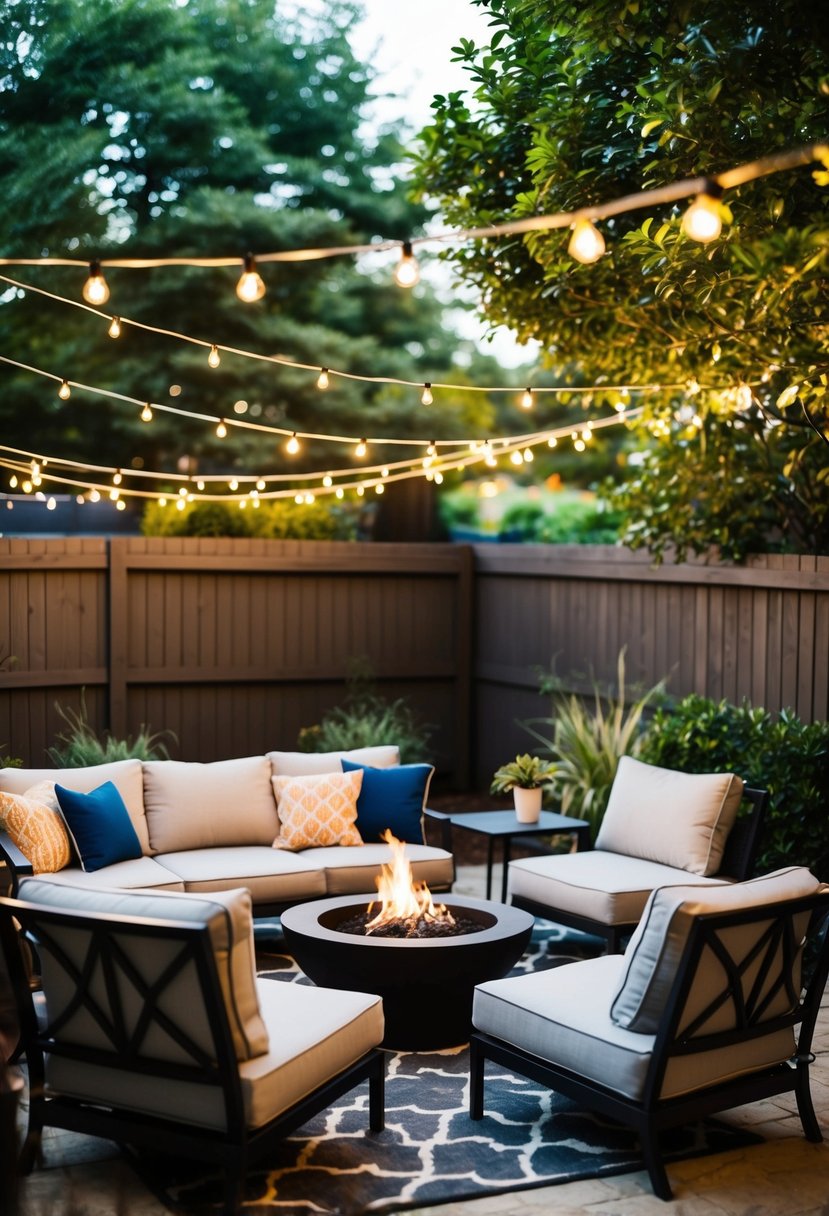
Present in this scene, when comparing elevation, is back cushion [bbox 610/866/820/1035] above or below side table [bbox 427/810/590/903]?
above

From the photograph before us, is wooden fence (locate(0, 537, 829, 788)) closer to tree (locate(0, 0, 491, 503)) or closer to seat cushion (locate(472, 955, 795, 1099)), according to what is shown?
seat cushion (locate(472, 955, 795, 1099))

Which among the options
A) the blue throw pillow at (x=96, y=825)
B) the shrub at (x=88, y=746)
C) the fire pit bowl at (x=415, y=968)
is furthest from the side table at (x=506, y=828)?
the shrub at (x=88, y=746)

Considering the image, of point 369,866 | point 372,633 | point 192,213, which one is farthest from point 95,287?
point 192,213

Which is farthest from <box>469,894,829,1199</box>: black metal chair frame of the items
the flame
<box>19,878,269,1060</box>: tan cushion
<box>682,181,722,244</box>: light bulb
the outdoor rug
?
<box>682,181,722,244</box>: light bulb

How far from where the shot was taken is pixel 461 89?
612 centimetres

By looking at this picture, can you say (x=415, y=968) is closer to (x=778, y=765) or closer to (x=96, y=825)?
(x=96, y=825)

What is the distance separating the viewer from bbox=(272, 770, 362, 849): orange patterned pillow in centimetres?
597

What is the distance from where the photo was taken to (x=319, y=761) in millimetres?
6312

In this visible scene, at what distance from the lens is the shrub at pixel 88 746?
6797mm

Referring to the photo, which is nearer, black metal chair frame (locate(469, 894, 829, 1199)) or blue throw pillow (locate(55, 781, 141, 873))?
black metal chair frame (locate(469, 894, 829, 1199))

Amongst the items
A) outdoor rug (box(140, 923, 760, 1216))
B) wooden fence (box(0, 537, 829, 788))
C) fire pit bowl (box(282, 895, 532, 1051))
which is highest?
wooden fence (box(0, 537, 829, 788))

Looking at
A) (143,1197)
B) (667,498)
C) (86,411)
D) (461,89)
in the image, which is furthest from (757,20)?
(86,411)

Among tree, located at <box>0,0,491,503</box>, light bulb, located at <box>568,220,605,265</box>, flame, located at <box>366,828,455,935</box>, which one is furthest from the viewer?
tree, located at <box>0,0,491,503</box>

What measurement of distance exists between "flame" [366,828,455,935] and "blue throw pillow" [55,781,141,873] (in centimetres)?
117
